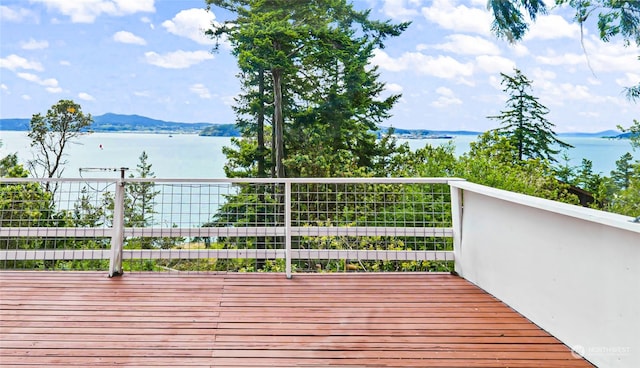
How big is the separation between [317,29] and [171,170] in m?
3.33

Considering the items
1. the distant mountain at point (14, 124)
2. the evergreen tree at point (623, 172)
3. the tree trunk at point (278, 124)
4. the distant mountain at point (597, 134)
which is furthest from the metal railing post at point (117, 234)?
the distant mountain at point (14, 124)

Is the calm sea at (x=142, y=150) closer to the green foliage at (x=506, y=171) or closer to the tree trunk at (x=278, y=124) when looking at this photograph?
the green foliage at (x=506, y=171)

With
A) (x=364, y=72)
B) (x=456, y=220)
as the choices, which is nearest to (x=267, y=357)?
(x=456, y=220)

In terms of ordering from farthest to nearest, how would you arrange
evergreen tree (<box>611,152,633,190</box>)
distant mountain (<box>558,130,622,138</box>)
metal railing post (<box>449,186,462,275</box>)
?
distant mountain (<box>558,130,622,138</box>) < metal railing post (<box>449,186,462,275</box>) < evergreen tree (<box>611,152,633,190</box>)

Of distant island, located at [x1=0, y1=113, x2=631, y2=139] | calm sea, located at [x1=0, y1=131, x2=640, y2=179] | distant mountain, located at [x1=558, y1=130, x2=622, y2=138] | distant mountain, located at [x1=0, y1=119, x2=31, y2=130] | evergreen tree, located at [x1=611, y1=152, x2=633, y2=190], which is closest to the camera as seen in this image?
evergreen tree, located at [x1=611, y1=152, x2=633, y2=190]

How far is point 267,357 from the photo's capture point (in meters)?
1.56

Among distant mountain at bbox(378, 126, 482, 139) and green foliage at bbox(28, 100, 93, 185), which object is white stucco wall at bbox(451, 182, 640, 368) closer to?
distant mountain at bbox(378, 126, 482, 139)

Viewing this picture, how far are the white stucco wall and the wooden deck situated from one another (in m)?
0.10

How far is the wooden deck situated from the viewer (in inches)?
61.2

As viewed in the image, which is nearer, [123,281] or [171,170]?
[123,281]

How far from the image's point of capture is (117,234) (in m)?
2.60

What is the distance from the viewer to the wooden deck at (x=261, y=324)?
5.10 feet


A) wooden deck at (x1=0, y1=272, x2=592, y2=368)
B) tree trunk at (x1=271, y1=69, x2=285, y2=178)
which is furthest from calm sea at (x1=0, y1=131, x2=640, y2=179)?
wooden deck at (x1=0, y1=272, x2=592, y2=368)

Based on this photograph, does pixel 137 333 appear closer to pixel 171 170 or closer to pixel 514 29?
pixel 514 29
